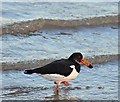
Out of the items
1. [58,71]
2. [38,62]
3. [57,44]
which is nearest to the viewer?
[58,71]

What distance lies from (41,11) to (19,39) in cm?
269

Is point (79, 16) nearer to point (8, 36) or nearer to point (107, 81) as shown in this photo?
point (8, 36)

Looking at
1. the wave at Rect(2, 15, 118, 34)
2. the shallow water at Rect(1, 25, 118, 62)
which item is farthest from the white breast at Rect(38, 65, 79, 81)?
the wave at Rect(2, 15, 118, 34)

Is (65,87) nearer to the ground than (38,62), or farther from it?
nearer to the ground

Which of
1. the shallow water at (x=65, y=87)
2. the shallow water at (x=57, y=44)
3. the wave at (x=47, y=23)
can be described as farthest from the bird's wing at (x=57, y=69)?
the wave at (x=47, y=23)

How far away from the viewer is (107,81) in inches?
246

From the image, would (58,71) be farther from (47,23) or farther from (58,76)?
(47,23)

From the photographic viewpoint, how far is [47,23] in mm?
9953

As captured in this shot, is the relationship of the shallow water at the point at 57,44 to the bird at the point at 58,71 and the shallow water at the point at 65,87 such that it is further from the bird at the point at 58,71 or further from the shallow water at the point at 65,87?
the bird at the point at 58,71

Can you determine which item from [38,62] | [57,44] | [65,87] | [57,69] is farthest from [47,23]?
[57,69]

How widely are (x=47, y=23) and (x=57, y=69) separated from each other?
475 centimetres

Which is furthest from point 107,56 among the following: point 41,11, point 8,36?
point 41,11

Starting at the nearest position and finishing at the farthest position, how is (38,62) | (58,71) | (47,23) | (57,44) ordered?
(58,71) → (38,62) → (57,44) → (47,23)

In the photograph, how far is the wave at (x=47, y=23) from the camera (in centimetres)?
910
